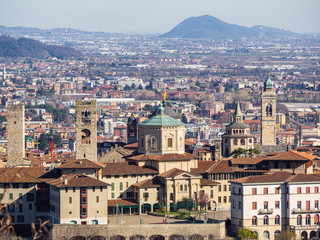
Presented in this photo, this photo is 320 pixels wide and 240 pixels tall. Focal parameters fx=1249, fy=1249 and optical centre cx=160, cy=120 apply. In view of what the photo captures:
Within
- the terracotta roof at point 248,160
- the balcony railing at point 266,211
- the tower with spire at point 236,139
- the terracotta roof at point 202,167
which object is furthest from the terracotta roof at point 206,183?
the tower with spire at point 236,139

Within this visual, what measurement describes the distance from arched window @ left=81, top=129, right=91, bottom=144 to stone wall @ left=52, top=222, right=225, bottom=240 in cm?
967

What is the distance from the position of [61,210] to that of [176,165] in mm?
8395

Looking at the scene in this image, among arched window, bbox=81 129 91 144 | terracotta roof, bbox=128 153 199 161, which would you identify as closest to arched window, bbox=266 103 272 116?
terracotta roof, bbox=128 153 199 161

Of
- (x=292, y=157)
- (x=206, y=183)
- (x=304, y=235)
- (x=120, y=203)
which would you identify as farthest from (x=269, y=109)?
(x=304, y=235)

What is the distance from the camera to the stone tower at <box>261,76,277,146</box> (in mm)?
82375

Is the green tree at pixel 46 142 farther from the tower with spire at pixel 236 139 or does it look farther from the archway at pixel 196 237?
the archway at pixel 196 237

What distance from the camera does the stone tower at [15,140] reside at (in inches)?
2516

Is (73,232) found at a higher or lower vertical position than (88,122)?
lower

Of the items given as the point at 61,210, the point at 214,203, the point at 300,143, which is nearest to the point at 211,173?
the point at 214,203

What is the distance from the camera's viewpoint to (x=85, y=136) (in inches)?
2463

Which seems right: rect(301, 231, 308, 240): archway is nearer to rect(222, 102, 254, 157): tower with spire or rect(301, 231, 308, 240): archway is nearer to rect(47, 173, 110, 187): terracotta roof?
rect(47, 173, 110, 187): terracotta roof

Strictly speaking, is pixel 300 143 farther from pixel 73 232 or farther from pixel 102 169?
pixel 73 232

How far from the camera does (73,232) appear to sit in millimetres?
53031

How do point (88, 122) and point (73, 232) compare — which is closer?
point (73, 232)
